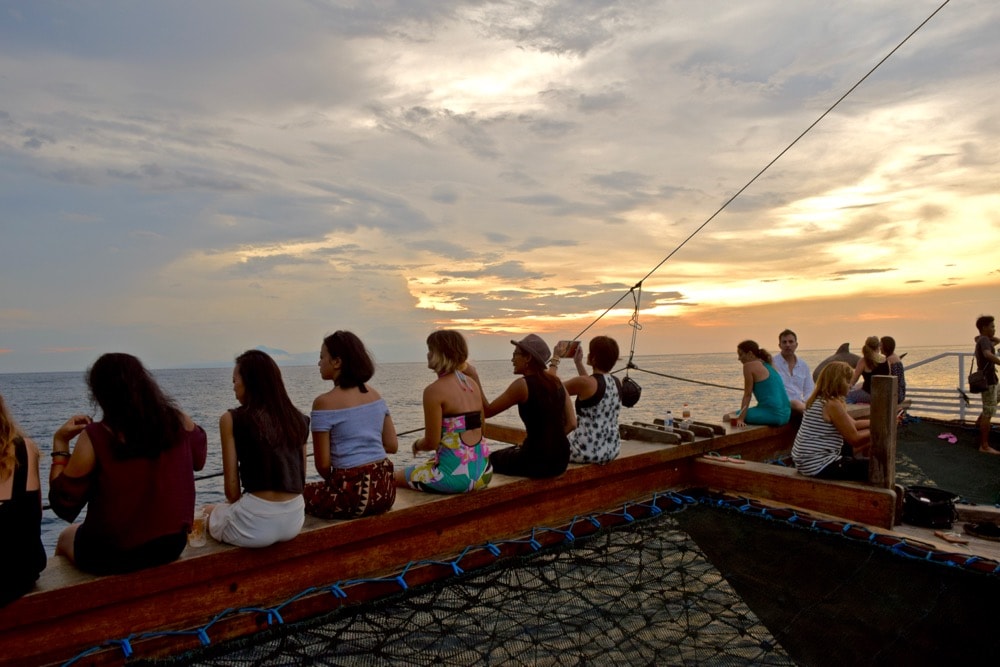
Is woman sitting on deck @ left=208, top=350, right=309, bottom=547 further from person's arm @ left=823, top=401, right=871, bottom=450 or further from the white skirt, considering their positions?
person's arm @ left=823, top=401, right=871, bottom=450

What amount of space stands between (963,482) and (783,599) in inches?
214

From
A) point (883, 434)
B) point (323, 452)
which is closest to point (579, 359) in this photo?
point (883, 434)

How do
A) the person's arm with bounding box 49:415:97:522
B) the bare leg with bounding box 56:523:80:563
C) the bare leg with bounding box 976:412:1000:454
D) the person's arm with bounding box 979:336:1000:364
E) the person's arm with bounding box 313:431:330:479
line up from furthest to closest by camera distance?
the person's arm with bounding box 979:336:1000:364
the bare leg with bounding box 976:412:1000:454
the person's arm with bounding box 313:431:330:479
the bare leg with bounding box 56:523:80:563
the person's arm with bounding box 49:415:97:522

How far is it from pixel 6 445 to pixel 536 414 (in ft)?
9.52

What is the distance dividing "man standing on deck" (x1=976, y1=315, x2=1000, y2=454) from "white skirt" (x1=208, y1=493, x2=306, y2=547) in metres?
9.53

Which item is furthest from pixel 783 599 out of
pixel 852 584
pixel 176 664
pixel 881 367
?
pixel 881 367

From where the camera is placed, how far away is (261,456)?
130 inches

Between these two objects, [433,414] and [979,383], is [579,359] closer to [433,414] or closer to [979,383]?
[433,414]

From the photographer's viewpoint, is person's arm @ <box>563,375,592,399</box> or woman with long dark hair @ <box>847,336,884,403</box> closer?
person's arm @ <box>563,375,592,399</box>

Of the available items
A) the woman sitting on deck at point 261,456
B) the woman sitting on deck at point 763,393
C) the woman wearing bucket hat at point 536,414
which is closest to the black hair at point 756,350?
the woman sitting on deck at point 763,393

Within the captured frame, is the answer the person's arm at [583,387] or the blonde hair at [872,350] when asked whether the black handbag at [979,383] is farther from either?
the person's arm at [583,387]

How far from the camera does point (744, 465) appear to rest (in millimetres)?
5426

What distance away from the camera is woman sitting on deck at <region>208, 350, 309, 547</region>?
324cm

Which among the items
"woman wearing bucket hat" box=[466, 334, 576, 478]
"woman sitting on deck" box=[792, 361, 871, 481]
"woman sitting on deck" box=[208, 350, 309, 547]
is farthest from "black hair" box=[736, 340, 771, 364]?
"woman sitting on deck" box=[208, 350, 309, 547]
